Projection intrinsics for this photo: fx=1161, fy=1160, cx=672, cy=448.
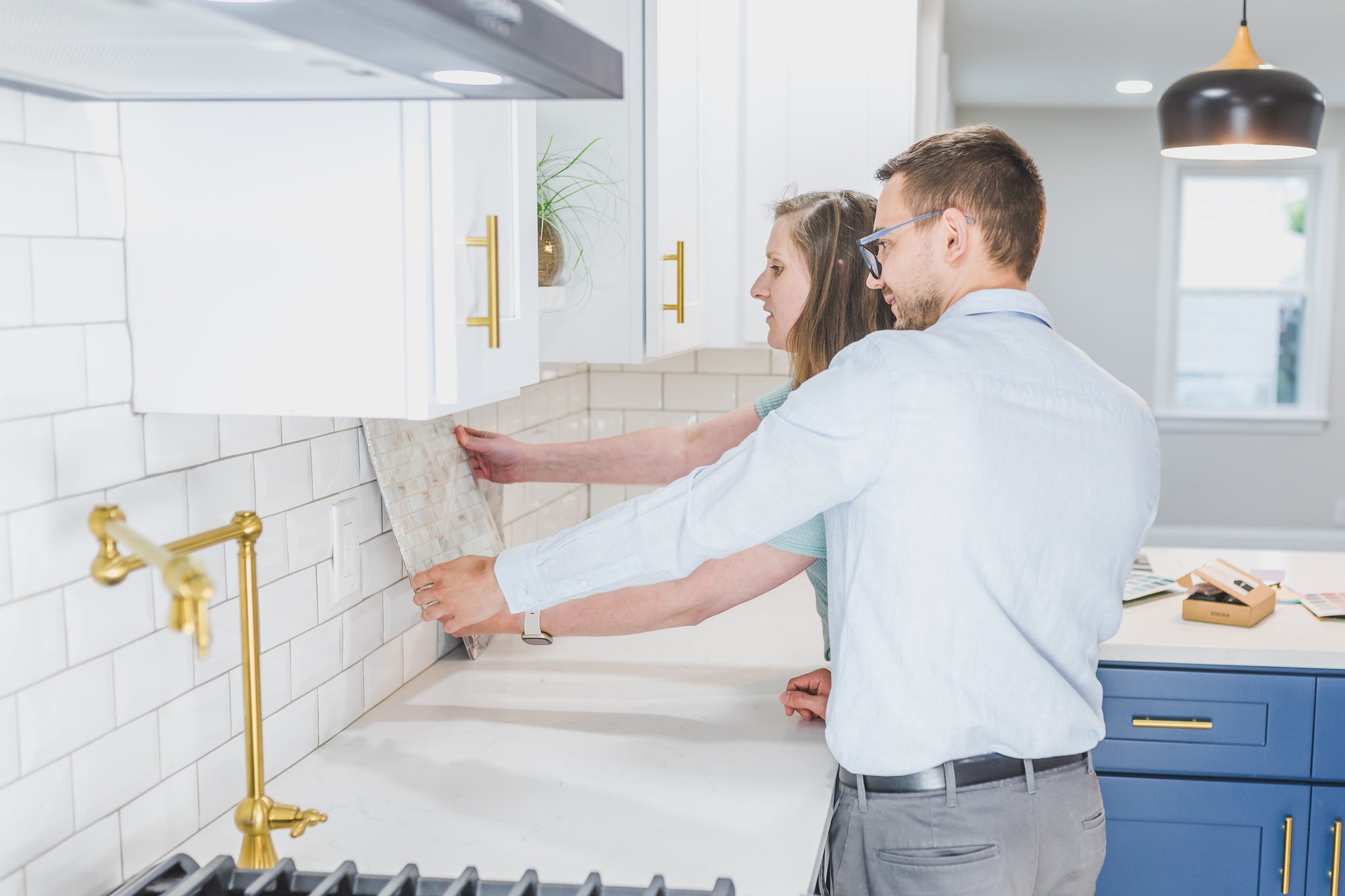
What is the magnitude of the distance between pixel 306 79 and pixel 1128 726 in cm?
189

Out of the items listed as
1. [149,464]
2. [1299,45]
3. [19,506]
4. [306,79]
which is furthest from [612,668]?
[1299,45]

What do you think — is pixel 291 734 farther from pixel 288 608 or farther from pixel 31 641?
pixel 31 641

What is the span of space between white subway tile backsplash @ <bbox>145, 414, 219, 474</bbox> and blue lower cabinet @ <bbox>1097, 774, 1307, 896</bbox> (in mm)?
1728

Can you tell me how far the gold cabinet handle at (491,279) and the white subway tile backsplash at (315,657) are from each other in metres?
0.58

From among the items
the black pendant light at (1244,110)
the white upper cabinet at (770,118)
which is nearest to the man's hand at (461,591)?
the white upper cabinet at (770,118)

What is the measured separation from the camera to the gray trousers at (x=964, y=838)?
1.41m

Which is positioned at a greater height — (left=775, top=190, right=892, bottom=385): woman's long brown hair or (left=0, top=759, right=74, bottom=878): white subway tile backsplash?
(left=775, top=190, right=892, bottom=385): woman's long brown hair

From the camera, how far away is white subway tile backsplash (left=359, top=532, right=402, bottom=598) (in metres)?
1.72

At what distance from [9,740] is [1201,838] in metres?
2.03

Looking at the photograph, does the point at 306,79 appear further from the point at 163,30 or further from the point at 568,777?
the point at 568,777

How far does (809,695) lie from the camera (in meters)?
1.73

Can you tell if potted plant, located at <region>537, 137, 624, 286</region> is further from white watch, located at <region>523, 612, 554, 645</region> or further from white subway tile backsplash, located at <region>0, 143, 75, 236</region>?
white subway tile backsplash, located at <region>0, 143, 75, 236</region>

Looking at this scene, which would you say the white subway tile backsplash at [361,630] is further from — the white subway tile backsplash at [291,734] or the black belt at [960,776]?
the black belt at [960,776]

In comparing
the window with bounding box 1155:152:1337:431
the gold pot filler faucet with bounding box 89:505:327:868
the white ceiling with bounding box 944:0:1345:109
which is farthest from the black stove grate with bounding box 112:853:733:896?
the window with bounding box 1155:152:1337:431
